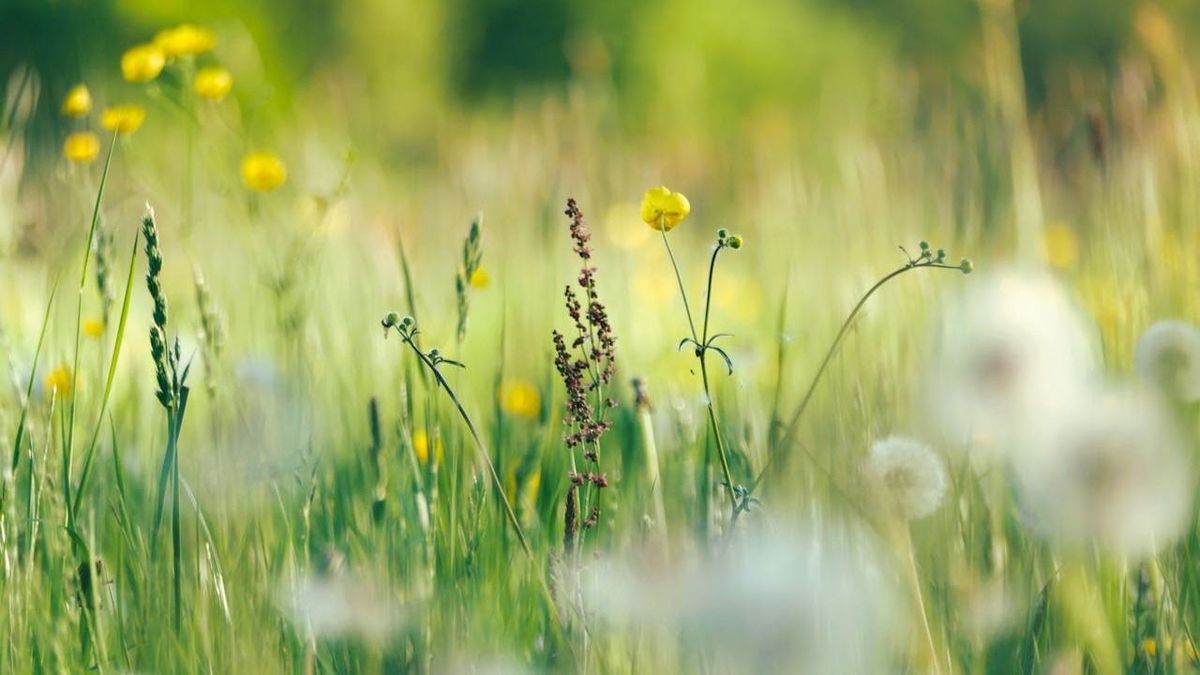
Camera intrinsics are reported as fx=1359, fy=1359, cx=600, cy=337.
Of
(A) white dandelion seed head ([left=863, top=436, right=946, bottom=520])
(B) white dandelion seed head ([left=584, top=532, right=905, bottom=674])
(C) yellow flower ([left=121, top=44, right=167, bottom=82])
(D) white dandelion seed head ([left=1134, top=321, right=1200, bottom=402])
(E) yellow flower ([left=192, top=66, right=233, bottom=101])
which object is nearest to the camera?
(B) white dandelion seed head ([left=584, top=532, right=905, bottom=674])

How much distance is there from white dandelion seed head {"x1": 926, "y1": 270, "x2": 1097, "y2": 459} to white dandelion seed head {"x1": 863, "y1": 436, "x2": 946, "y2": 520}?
9 cm

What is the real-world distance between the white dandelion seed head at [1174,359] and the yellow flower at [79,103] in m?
1.28

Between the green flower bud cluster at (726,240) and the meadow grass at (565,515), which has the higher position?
the green flower bud cluster at (726,240)

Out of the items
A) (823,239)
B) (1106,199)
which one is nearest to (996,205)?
(1106,199)

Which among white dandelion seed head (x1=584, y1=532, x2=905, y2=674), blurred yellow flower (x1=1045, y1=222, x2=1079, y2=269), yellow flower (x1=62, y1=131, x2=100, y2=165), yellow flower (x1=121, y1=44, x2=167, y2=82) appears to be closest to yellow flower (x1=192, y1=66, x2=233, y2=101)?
yellow flower (x1=121, y1=44, x2=167, y2=82)

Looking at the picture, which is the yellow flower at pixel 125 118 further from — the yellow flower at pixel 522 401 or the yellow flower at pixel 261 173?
the yellow flower at pixel 522 401

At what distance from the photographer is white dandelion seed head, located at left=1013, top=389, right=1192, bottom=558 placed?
895 mm

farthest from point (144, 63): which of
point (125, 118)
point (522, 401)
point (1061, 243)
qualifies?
point (1061, 243)

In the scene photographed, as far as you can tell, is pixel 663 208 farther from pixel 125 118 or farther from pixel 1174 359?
pixel 125 118

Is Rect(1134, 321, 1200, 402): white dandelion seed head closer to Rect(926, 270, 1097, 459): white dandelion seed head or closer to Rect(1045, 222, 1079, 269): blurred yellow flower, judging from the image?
Rect(926, 270, 1097, 459): white dandelion seed head

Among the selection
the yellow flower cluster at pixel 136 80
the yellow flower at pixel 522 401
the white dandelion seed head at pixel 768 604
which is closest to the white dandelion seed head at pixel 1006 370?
the white dandelion seed head at pixel 768 604

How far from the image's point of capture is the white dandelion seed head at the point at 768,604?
2.69 feet

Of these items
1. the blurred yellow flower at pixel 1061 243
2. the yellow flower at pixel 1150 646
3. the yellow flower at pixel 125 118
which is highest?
the yellow flower at pixel 125 118

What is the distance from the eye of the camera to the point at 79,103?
180 cm
